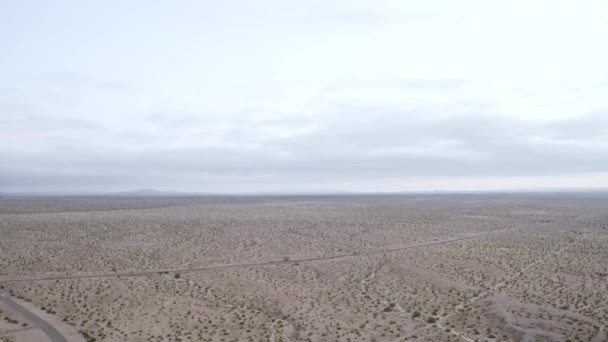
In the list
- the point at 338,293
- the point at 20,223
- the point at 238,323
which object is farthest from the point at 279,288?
the point at 20,223

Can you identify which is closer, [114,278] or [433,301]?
[433,301]

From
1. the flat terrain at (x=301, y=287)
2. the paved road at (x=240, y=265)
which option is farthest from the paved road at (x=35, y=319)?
the paved road at (x=240, y=265)

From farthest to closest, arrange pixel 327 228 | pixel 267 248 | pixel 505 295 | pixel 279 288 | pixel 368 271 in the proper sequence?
pixel 327 228 < pixel 267 248 < pixel 368 271 < pixel 279 288 < pixel 505 295

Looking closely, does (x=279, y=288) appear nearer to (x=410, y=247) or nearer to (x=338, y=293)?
(x=338, y=293)

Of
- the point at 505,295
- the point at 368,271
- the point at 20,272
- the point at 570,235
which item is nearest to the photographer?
the point at 505,295

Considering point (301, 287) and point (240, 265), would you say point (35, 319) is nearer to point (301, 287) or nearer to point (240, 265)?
point (301, 287)

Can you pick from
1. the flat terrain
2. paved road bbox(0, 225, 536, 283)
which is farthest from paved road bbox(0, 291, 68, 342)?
paved road bbox(0, 225, 536, 283)

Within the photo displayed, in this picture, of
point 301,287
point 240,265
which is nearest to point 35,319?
point 301,287

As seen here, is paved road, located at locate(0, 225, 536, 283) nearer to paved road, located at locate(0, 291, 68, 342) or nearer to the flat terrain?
the flat terrain

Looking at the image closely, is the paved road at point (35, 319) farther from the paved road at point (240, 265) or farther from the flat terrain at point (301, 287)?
the paved road at point (240, 265)
